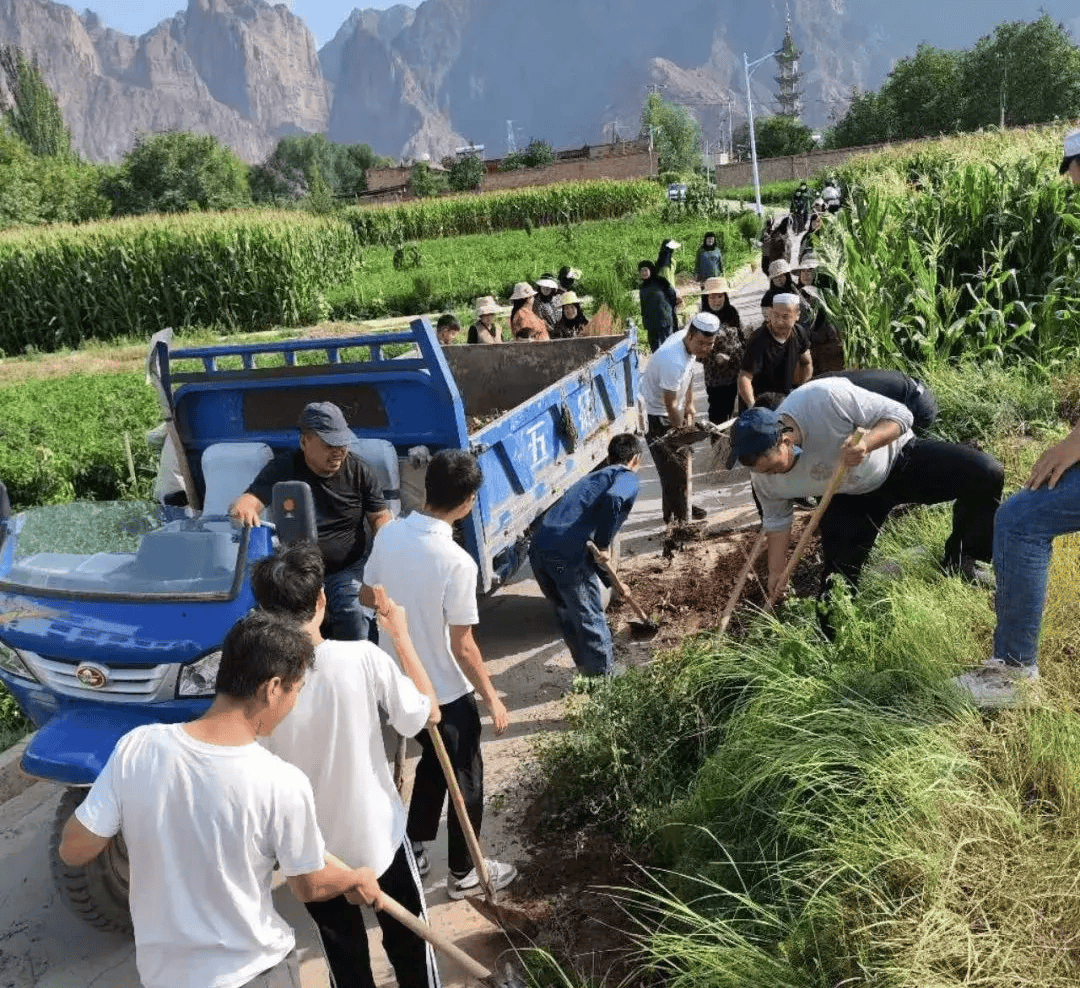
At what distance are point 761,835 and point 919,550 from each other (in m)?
2.64

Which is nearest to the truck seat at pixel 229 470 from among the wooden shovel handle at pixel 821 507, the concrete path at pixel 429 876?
the concrete path at pixel 429 876

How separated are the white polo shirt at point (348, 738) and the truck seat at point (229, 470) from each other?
258 centimetres

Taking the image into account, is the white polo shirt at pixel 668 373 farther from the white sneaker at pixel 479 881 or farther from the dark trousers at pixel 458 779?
the white sneaker at pixel 479 881

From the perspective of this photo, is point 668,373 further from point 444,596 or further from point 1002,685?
point 1002,685

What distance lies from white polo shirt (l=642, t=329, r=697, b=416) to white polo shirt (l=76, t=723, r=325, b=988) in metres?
5.47

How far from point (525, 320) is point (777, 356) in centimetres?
315

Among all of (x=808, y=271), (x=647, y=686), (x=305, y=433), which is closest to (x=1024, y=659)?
(x=647, y=686)

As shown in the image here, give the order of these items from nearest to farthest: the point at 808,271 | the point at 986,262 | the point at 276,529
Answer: the point at 276,529
the point at 986,262
the point at 808,271

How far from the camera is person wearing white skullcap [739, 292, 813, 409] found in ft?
24.6

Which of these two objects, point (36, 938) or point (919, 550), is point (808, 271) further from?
point (36, 938)

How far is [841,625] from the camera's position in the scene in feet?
14.0

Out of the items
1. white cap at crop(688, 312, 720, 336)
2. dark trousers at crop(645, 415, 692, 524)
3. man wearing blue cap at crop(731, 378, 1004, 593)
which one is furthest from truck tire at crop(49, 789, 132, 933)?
white cap at crop(688, 312, 720, 336)

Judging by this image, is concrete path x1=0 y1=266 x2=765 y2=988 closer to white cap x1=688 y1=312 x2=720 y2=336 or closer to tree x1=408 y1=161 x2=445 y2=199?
white cap x1=688 y1=312 x2=720 y2=336

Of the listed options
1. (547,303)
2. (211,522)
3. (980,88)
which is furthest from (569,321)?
(980,88)
